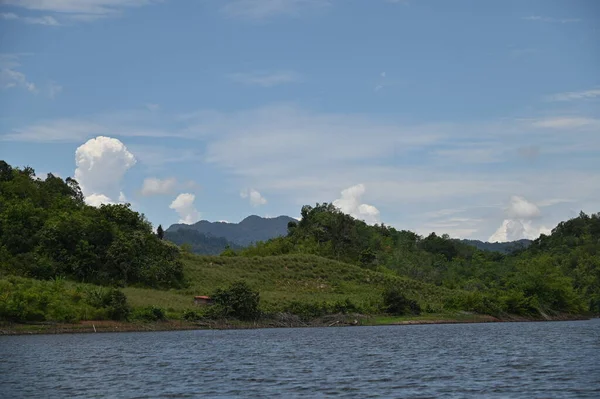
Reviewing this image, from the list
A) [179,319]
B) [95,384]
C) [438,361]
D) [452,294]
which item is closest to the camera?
[95,384]

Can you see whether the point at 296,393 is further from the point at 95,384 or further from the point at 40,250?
the point at 40,250

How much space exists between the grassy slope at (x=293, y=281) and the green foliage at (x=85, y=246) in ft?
16.9

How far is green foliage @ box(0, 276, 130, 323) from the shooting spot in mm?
88750

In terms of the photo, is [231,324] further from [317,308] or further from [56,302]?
[56,302]

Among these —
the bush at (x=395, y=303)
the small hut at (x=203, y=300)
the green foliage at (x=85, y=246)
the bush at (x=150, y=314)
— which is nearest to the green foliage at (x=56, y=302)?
the bush at (x=150, y=314)

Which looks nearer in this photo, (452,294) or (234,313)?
(234,313)

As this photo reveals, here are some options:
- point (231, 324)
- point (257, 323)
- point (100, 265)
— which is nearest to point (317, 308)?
point (257, 323)

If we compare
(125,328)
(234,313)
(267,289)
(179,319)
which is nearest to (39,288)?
(125,328)

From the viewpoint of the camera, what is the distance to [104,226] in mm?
124688

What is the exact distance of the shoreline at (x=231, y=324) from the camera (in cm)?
9075

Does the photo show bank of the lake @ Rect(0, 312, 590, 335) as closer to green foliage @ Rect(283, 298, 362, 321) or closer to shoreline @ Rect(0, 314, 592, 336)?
shoreline @ Rect(0, 314, 592, 336)

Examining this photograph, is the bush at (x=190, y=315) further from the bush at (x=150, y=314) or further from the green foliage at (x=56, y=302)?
the green foliage at (x=56, y=302)

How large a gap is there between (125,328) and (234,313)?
63.4ft

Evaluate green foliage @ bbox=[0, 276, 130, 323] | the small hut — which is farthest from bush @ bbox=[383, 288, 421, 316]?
green foliage @ bbox=[0, 276, 130, 323]
